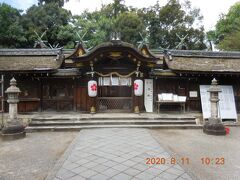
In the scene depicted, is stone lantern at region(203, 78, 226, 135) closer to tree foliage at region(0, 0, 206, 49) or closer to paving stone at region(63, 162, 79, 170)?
paving stone at region(63, 162, 79, 170)

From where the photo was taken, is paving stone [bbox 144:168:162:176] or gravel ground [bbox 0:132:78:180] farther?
gravel ground [bbox 0:132:78:180]

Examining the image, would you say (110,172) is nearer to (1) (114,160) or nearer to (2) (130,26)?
(1) (114,160)

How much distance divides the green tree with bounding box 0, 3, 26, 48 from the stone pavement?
22.6 meters

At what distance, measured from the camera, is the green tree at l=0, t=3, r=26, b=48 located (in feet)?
81.0

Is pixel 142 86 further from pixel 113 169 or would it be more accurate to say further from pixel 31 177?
pixel 31 177

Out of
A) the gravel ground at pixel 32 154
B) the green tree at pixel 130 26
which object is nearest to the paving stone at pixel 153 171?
the gravel ground at pixel 32 154

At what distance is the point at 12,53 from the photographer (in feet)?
42.4

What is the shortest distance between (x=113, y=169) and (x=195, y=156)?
8.93 ft

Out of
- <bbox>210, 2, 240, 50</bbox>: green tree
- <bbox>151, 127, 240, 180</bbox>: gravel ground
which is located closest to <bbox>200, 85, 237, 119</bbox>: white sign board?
<bbox>151, 127, 240, 180</bbox>: gravel ground

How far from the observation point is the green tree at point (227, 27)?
25.7m

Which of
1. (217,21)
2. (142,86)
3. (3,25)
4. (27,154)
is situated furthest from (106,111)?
(217,21)

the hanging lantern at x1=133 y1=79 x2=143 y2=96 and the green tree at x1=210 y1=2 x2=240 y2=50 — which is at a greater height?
the green tree at x1=210 y1=2 x2=240 y2=50

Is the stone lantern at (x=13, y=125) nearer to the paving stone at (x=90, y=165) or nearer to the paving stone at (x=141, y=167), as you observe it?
the paving stone at (x=90, y=165)

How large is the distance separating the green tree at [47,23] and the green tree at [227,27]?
21.5m
